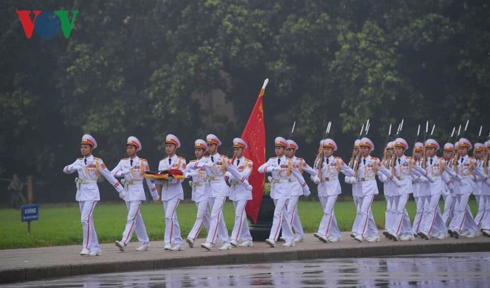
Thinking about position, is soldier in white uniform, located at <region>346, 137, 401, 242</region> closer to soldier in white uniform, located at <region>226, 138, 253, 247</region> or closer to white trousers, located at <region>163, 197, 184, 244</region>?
soldier in white uniform, located at <region>226, 138, 253, 247</region>

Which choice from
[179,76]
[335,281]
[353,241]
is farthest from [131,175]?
[179,76]

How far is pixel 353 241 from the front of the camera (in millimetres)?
25688

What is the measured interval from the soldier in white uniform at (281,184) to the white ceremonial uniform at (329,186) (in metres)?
1.21

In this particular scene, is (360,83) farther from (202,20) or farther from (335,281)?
(335,281)

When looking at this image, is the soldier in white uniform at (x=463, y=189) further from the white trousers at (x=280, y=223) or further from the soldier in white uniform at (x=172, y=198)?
the soldier in white uniform at (x=172, y=198)

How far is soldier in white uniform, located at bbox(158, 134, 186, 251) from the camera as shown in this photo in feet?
75.6

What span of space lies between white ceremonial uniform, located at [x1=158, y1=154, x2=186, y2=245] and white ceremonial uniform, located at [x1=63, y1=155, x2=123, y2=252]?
1335mm

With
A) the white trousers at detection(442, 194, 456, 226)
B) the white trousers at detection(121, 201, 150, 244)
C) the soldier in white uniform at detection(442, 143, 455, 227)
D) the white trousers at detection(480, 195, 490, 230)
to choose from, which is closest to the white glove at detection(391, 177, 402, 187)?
the soldier in white uniform at detection(442, 143, 455, 227)

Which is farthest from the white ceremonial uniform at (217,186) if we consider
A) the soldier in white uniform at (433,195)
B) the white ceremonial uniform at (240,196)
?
the soldier in white uniform at (433,195)

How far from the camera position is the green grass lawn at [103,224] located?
89.1 ft

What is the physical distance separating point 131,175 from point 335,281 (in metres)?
6.79

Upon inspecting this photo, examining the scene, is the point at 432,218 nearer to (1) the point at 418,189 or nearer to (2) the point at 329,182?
(1) the point at 418,189

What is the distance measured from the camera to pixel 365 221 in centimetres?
2548

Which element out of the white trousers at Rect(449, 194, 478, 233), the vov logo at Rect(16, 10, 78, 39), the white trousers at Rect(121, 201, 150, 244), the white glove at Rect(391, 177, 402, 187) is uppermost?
the vov logo at Rect(16, 10, 78, 39)
